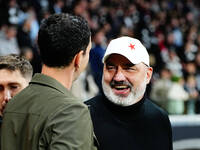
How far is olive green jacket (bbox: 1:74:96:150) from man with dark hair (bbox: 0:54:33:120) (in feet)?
1.60

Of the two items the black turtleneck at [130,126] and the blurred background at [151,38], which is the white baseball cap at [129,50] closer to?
the black turtleneck at [130,126]

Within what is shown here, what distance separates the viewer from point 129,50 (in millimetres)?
2199

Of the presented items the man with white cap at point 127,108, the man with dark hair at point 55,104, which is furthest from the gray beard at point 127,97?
the man with dark hair at point 55,104

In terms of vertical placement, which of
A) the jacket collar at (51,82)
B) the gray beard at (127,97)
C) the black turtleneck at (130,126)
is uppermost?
the jacket collar at (51,82)

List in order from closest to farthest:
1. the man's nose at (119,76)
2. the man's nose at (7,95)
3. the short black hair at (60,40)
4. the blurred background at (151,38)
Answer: the short black hair at (60,40) < the man's nose at (7,95) < the man's nose at (119,76) < the blurred background at (151,38)

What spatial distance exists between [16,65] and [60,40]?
635 millimetres

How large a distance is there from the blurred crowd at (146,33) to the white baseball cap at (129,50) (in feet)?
5.40

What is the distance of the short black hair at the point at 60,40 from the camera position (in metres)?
1.64

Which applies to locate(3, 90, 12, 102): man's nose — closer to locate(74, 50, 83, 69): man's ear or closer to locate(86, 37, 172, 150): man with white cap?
locate(86, 37, 172, 150): man with white cap

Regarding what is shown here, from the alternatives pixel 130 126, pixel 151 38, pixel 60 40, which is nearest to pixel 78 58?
pixel 60 40

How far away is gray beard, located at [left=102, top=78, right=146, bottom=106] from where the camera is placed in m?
Result: 2.24

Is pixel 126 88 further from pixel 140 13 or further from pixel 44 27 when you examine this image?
pixel 140 13

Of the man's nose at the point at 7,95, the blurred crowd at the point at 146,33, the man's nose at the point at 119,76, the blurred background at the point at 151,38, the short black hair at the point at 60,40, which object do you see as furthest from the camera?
the blurred crowd at the point at 146,33

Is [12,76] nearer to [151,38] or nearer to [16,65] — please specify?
[16,65]
